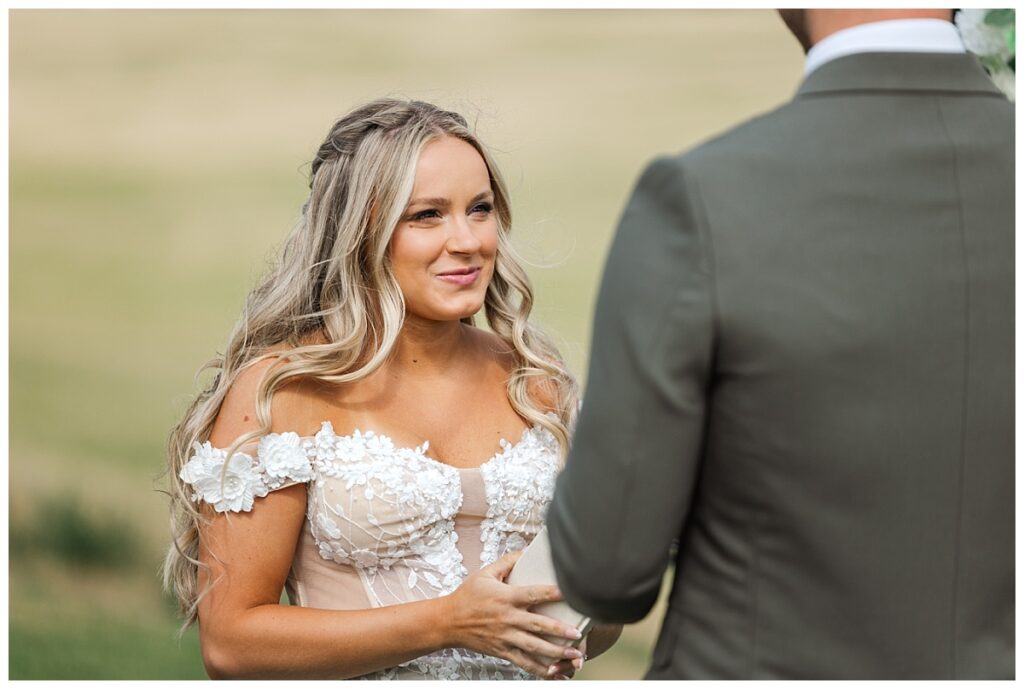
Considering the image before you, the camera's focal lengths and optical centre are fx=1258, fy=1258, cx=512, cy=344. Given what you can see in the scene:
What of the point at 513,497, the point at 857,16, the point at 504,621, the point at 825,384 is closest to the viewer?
the point at 825,384

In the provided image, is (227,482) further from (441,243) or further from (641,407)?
(641,407)

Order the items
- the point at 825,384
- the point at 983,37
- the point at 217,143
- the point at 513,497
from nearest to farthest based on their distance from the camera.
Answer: the point at 825,384 → the point at 983,37 → the point at 513,497 → the point at 217,143

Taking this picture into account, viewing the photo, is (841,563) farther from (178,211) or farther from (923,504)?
(178,211)

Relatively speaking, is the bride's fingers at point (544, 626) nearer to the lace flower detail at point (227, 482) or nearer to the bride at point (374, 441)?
the bride at point (374, 441)

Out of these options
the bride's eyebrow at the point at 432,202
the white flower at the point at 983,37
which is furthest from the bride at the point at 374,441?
the white flower at the point at 983,37

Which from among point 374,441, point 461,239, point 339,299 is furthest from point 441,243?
point 374,441

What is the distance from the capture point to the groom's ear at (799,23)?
5.35 feet

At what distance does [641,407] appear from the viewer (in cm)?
147

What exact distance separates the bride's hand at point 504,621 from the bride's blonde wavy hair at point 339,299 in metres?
0.58

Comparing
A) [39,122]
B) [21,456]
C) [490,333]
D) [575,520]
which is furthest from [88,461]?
[575,520]

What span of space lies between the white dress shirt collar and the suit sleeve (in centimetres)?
28

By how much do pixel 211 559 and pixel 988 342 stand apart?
1.77m

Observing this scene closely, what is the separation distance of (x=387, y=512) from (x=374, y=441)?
6.7 inches

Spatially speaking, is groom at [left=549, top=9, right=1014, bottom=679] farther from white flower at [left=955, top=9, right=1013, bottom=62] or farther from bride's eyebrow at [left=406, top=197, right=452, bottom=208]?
bride's eyebrow at [left=406, top=197, right=452, bottom=208]
